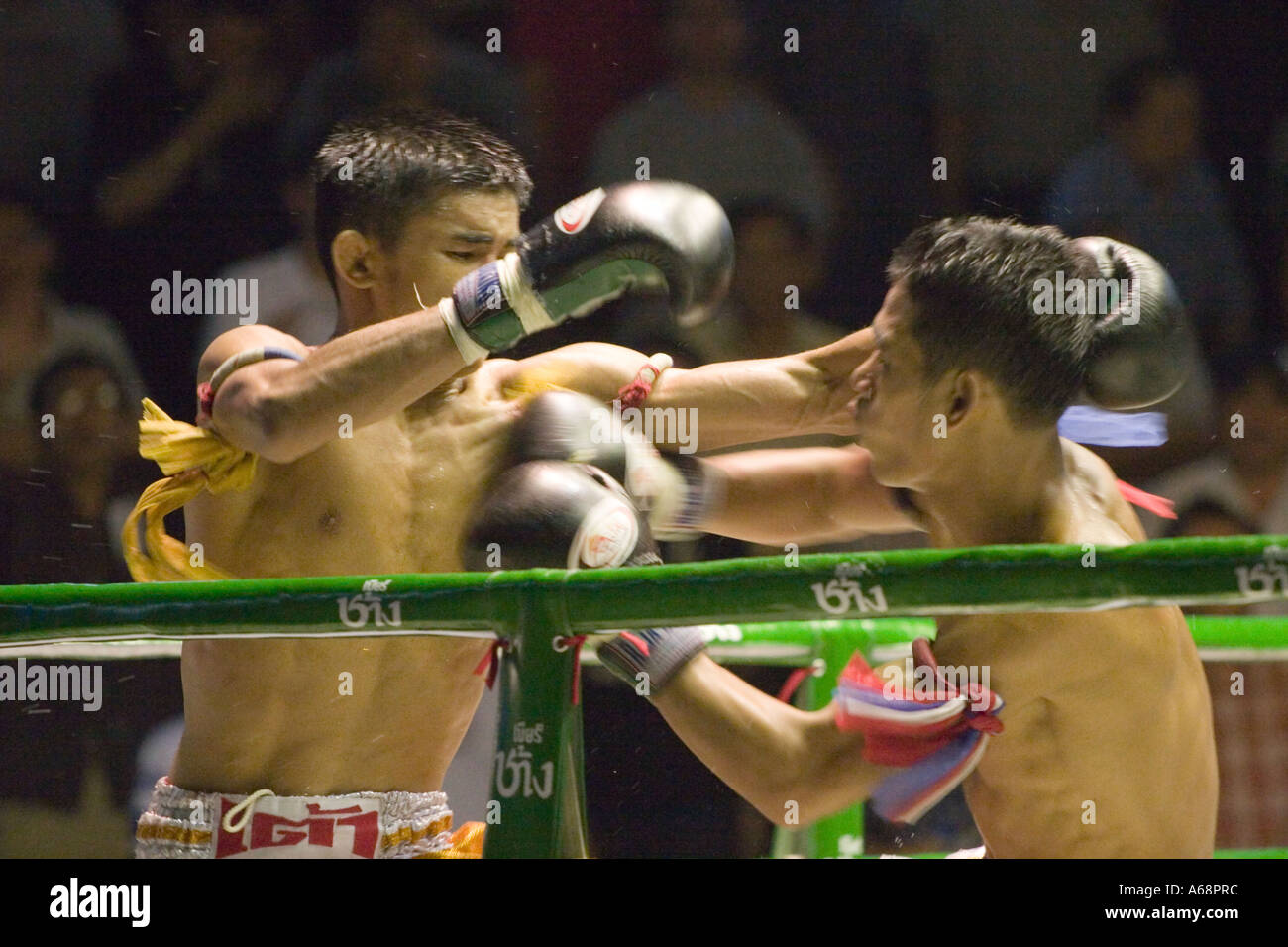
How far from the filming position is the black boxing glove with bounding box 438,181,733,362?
4.48 feet

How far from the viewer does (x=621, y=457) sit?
1480 mm

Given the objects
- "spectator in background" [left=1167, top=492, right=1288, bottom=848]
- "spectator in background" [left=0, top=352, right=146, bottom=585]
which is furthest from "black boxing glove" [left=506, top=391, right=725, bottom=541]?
"spectator in background" [left=0, top=352, right=146, bottom=585]

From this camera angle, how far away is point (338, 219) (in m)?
1.59

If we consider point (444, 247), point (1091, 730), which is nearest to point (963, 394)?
point (1091, 730)

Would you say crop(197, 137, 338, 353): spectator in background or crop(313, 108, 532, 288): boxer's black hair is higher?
crop(197, 137, 338, 353): spectator in background

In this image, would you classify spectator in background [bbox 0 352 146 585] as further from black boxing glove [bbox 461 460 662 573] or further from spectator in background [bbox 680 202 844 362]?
black boxing glove [bbox 461 460 662 573]

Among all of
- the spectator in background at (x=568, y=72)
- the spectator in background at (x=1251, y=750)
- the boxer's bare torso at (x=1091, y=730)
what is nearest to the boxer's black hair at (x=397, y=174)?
the boxer's bare torso at (x=1091, y=730)

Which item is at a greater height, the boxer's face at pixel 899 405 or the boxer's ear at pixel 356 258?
the boxer's ear at pixel 356 258

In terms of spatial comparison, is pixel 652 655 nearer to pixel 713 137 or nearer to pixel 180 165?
pixel 713 137

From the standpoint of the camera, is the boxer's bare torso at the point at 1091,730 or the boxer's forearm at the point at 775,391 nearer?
the boxer's bare torso at the point at 1091,730

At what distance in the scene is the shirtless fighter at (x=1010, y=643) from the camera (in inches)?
46.6

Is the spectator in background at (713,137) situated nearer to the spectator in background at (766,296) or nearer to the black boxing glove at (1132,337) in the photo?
the spectator in background at (766,296)

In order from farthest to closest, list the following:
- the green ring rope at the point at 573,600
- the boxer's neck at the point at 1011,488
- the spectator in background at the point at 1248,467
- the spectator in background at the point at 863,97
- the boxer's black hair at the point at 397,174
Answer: the spectator in background at the point at 863,97 < the spectator in background at the point at 1248,467 < the boxer's black hair at the point at 397,174 < the boxer's neck at the point at 1011,488 < the green ring rope at the point at 573,600
